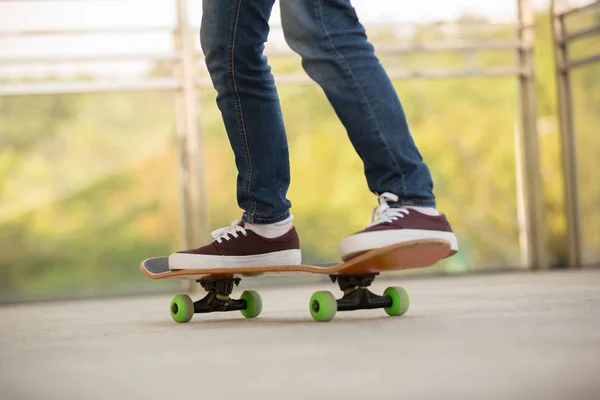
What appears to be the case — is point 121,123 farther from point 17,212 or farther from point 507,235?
point 507,235

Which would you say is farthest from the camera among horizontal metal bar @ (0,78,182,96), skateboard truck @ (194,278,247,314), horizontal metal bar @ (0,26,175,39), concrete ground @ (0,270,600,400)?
horizontal metal bar @ (0,26,175,39)

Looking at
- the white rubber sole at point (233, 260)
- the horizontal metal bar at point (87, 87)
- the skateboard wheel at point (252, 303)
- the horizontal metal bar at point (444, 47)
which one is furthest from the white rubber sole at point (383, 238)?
the horizontal metal bar at point (444, 47)

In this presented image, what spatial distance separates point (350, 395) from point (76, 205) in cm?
444

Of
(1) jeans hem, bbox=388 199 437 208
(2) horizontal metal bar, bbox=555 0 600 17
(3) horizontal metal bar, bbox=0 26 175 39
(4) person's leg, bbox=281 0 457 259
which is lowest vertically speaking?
(1) jeans hem, bbox=388 199 437 208

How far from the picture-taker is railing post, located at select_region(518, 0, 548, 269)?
5703mm

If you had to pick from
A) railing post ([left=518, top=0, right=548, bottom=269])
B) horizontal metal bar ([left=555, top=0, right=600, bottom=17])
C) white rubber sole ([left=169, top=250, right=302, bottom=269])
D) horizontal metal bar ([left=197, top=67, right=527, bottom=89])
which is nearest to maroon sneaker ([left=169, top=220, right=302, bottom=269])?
white rubber sole ([left=169, top=250, right=302, bottom=269])

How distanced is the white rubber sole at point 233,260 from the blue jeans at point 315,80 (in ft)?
0.27

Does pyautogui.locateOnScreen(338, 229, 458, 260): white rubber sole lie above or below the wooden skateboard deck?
above

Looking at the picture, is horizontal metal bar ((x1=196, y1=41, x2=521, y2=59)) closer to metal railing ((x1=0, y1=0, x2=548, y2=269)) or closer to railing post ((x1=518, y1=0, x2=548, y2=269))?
metal railing ((x1=0, y1=0, x2=548, y2=269))

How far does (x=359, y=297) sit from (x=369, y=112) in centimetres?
40

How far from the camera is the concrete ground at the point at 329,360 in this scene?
3.00ft

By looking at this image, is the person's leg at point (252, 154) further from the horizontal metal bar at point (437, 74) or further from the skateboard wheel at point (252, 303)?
the horizontal metal bar at point (437, 74)

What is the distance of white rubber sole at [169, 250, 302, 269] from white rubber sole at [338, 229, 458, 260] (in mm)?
269

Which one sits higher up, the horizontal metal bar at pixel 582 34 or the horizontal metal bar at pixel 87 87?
the horizontal metal bar at pixel 582 34
